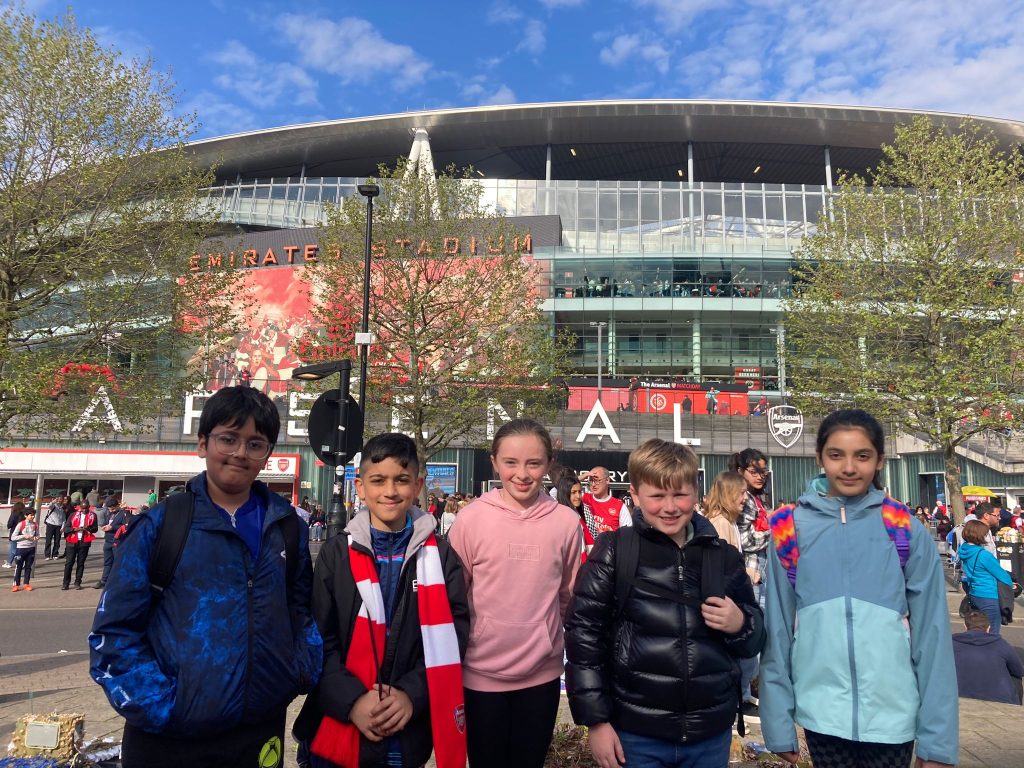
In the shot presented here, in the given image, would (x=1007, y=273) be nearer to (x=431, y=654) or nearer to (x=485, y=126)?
(x=431, y=654)

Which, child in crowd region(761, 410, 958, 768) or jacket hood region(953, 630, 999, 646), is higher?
child in crowd region(761, 410, 958, 768)

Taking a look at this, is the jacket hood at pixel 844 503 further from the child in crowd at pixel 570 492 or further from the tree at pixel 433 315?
the tree at pixel 433 315

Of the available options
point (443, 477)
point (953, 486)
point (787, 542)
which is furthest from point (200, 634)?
point (443, 477)

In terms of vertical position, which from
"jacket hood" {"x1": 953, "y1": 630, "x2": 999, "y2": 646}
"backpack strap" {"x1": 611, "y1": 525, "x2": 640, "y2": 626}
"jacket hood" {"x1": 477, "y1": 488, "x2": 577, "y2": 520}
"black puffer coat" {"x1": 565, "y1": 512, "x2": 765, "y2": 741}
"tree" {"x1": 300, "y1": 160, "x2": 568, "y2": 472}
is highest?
"tree" {"x1": 300, "y1": 160, "x2": 568, "y2": 472}

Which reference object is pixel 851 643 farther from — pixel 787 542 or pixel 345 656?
pixel 345 656

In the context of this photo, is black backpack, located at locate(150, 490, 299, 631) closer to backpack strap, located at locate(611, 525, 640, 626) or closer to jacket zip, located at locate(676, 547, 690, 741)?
backpack strap, located at locate(611, 525, 640, 626)

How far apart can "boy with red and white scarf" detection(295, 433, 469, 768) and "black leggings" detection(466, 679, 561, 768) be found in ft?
0.86

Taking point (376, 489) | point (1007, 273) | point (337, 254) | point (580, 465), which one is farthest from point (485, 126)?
point (376, 489)

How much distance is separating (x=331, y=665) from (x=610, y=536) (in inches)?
47.4

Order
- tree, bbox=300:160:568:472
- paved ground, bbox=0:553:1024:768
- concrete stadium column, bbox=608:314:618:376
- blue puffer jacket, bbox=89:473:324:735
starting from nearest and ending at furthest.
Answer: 1. blue puffer jacket, bbox=89:473:324:735
2. paved ground, bbox=0:553:1024:768
3. tree, bbox=300:160:568:472
4. concrete stadium column, bbox=608:314:618:376

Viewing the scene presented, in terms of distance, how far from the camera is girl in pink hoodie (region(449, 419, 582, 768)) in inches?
121

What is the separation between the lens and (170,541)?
234cm

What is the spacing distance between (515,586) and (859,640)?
1392 millimetres

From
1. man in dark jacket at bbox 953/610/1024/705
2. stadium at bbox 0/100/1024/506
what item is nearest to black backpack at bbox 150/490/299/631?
man in dark jacket at bbox 953/610/1024/705
